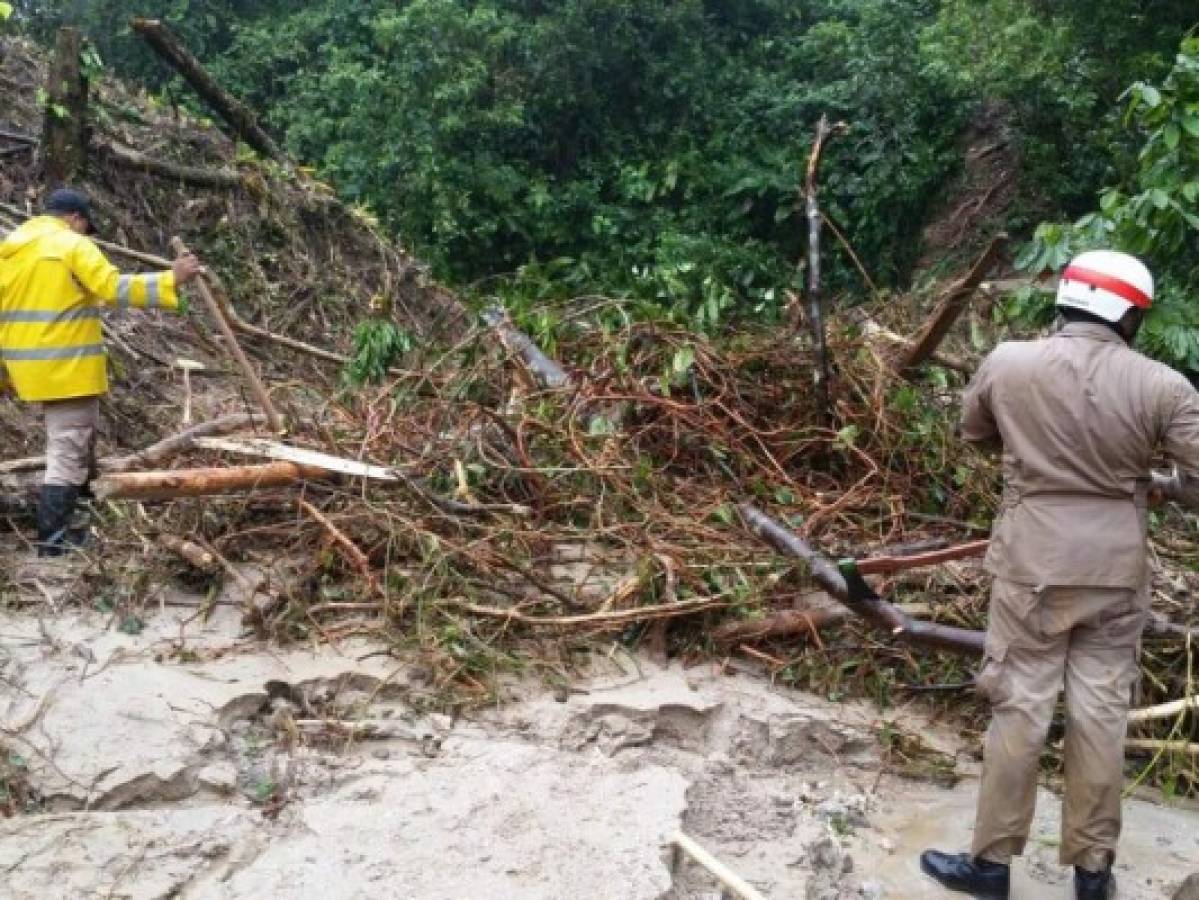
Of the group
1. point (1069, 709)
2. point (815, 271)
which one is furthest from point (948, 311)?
point (1069, 709)

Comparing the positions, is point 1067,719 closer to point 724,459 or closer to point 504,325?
point 724,459

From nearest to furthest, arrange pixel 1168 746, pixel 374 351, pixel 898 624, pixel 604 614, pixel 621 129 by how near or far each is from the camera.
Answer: pixel 1168 746 → pixel 898 624 → pixel 604 614 → pixel 374 351 → pixel 621 129

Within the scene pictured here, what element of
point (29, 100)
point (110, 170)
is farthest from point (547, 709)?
point (29, 100)

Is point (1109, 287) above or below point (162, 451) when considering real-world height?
above

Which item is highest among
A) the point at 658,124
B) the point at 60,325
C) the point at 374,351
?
the point at 658,124

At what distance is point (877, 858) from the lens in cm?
364

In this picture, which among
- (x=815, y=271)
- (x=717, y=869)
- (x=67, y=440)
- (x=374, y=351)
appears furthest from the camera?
(x=374, y=351)

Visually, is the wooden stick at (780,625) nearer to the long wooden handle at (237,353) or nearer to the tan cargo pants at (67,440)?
the long wooden handle at (237,353)

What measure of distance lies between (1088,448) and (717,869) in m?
1.52

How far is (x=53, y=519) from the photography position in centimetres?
501

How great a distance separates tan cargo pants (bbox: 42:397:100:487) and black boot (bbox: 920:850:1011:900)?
3698mm

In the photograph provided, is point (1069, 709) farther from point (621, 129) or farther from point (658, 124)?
point (621, 129)

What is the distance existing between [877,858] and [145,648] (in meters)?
2.62

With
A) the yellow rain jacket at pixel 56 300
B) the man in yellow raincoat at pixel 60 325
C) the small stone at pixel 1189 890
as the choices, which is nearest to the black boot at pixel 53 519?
the man in yellow raincoat at pixel 60 325
